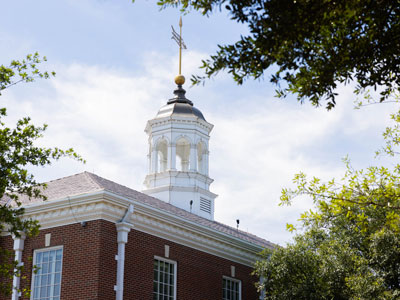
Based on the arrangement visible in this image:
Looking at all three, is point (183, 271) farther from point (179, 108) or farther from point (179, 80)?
point (179, 80)

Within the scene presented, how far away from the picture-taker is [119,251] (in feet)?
60.0

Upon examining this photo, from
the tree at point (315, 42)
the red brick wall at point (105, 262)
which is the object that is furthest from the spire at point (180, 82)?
the tree at point (315, 42)

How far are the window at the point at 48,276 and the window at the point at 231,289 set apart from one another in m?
6.89

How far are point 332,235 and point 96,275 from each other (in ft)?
27.3

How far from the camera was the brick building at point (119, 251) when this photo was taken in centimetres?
1798

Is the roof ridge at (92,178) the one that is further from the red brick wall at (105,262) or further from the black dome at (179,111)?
the black dome at (179,111)

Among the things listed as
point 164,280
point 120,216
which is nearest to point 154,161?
point 164,280

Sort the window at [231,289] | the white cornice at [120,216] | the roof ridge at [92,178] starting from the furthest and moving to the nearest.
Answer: the window at [231,289]
the roof ridge at [92,178]
the white cornice at [120,216]

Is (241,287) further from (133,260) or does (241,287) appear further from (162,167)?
(162,167)

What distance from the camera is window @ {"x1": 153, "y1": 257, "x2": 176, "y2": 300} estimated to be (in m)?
19.6

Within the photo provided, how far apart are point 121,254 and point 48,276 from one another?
245cm

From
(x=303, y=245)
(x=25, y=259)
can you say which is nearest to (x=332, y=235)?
(x=303, y=245)

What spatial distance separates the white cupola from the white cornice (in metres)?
6.89

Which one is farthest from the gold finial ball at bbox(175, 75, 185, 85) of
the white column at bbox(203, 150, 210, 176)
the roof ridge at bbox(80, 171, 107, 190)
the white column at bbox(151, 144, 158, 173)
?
the roof ridge at bbox(80, 171, 107, 190)
